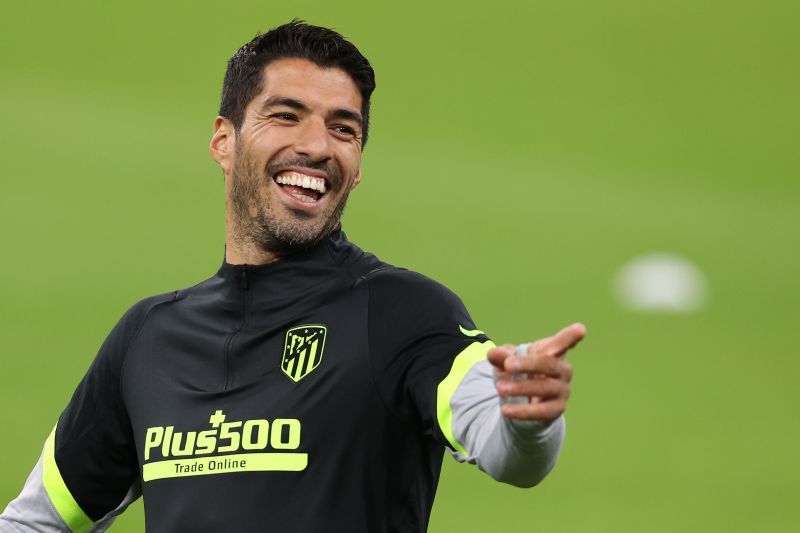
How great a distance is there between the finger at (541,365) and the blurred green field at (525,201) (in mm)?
3177

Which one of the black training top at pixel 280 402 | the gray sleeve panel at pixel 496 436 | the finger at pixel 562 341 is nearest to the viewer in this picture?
the finger at pixel 562 341

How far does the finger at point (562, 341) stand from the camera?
1478 mm

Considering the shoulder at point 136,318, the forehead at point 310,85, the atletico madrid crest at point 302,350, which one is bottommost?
the shoulder at point 136,318

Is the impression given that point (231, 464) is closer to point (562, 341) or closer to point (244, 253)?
point (244, 253)

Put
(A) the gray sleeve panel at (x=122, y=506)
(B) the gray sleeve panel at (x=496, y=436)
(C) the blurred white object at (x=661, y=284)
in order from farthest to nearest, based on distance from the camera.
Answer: (C) the blurred white object at (x=661, y=284) < (A) the gray sleeve panel at (x=122, y=506) < (B) the gray sleeve panel at (x=496, y=436)

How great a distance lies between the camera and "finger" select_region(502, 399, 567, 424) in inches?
60.5

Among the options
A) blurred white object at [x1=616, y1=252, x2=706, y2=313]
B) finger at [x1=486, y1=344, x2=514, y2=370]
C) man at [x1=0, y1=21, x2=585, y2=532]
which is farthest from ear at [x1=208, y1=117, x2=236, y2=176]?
blurred white object at [x1=616, y1=252, x2=706, y2=313]

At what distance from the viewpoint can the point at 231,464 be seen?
195cm

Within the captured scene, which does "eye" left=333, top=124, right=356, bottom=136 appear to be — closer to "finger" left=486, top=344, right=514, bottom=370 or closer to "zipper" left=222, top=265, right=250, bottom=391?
"zipper" left=222, top=265, right=250, bottom=391

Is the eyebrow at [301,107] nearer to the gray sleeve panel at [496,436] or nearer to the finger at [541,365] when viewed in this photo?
the gray sleeve panel at [496,436]

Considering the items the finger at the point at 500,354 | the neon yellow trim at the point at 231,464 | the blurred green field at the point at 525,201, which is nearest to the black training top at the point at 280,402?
the neon yellow trim at the point at 231,464

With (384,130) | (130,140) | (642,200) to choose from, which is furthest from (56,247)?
(642,200)

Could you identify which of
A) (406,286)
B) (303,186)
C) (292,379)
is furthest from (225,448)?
(303,186)

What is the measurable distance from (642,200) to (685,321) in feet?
2.55
